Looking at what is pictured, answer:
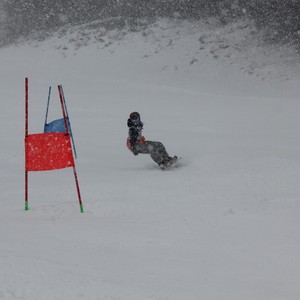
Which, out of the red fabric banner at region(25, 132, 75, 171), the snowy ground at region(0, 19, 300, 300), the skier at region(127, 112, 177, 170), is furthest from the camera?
the skier at region(127, 112, 177, 170)

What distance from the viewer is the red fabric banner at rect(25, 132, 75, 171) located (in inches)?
285

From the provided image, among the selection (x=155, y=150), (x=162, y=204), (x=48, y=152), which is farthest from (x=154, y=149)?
(x=48, y=152)

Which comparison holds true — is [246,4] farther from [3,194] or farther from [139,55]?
[3,194]

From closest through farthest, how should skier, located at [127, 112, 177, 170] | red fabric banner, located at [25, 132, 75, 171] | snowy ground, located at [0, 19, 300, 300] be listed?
1. snowy ground, located at [0, 19, 300, 300]
2. red fabric banner, located at [25, 132, 75, 171]
3. skier, located at [127, 112, 177, 170]

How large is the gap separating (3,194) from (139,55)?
20.3 metres

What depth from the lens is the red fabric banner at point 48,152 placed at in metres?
7.25

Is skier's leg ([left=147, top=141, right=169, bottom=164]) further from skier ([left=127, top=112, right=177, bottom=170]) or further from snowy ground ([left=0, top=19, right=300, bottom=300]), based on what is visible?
snowy ground ([left=0, top=19, right=300, bottom=300])

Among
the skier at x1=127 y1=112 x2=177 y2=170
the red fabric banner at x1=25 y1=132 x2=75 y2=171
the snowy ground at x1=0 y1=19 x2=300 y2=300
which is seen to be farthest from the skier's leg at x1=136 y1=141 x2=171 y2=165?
the red fabric banner at x1=25 y1=132 x2=75 y2=171

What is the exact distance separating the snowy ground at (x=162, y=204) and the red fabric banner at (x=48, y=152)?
2.04ft

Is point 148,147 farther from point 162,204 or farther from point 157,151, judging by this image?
point 162,204

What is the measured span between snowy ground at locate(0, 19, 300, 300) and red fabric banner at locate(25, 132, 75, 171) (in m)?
0.62

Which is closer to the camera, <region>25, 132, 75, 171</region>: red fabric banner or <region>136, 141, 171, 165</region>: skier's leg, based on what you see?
<region>25, 132, 75, 171</region>: red fabric banner

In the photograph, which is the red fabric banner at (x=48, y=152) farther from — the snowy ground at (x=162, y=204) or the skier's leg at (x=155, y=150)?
the skier's leg at (x=155, y=150)

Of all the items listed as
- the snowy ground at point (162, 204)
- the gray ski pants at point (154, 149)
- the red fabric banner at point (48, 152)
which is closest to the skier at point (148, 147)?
the gray ski pants at point (154, 149)
